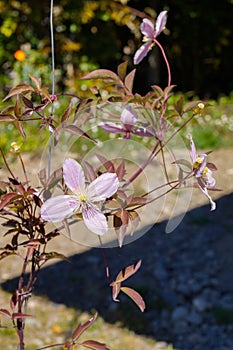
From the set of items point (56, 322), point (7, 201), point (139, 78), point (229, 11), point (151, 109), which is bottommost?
point (139, 78)

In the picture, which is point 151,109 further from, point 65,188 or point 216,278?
point 216,278

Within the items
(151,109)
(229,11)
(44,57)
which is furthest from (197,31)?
(151,109)

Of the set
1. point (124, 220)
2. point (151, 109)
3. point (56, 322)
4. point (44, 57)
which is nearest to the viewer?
point (124, 220)

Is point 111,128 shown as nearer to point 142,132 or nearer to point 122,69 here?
point 142,132

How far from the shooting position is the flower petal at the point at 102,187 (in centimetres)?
135

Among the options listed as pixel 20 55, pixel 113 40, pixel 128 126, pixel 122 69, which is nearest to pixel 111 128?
pixel 128 126

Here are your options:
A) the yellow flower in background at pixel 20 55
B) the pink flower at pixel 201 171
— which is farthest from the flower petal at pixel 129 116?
the yellow flower in background at pixel 20 55

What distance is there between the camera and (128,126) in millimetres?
1529

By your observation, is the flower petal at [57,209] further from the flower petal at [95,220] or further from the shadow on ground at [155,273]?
the shadow on ground at [155,273]

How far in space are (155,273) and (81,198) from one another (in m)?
2.67

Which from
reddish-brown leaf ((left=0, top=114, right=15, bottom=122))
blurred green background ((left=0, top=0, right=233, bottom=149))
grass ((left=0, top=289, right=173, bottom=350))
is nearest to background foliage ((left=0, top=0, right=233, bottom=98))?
blurred green background ((left=0, top=0, right=233, bottom=149))

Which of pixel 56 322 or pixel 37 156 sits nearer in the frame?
pixel 56 322

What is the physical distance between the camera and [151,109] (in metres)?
1.59

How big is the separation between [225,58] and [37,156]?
3.00 metres
